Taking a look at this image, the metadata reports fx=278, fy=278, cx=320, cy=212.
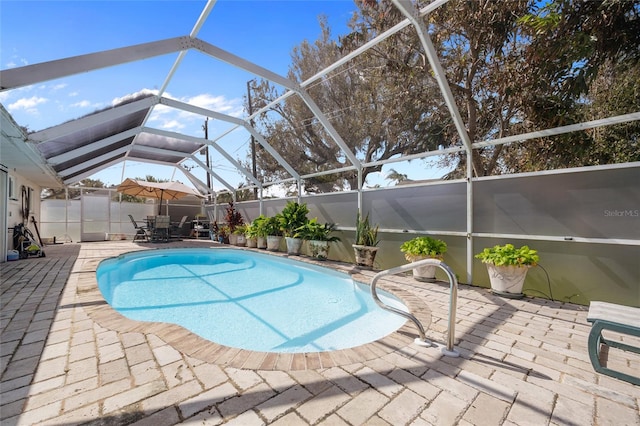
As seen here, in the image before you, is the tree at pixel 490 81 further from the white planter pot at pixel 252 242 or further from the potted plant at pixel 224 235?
the potted plant at pixel 224 235

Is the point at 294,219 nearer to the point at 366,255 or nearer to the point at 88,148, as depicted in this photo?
the point at 366,255

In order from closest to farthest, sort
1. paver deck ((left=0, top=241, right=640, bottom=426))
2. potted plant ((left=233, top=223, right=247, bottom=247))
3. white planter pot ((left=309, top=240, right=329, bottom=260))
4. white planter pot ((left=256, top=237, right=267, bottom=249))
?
1. paver deck ((left=0, top=241, right=640, bottom=426))
2. white planter pot ((left=309, top=240, right=329, bottom=260))
3. white planter pot ((left=256, top=237, right=267, bottom=249))
4. potted plant ((left=233, top=223, right=247, bottom=247))

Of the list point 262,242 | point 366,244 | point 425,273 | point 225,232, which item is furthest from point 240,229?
point 425,273

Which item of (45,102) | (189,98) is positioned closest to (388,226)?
(189,98)

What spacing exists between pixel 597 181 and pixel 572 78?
199 cm

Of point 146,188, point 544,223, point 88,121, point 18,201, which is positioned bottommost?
point 544,223

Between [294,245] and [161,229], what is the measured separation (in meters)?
7.59

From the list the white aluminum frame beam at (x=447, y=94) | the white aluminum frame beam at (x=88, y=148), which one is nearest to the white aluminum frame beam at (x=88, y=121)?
the white aluminum frame beam at (x=88, y=148)

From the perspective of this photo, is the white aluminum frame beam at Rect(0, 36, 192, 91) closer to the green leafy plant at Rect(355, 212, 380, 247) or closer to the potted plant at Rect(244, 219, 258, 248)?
the green leafy plant at Rect(355, 212, 380, 247)

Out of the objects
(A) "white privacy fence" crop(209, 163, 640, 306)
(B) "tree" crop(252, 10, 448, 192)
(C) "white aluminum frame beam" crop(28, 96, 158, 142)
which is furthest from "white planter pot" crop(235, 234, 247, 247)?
(A) "white privacy fence" crop(209, 163, 640, 306)

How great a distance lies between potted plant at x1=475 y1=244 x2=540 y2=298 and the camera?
4301 mm

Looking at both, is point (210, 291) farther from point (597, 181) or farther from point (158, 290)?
point (597, 181)

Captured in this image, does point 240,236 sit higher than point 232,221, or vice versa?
point 232,221

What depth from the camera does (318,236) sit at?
820cm
